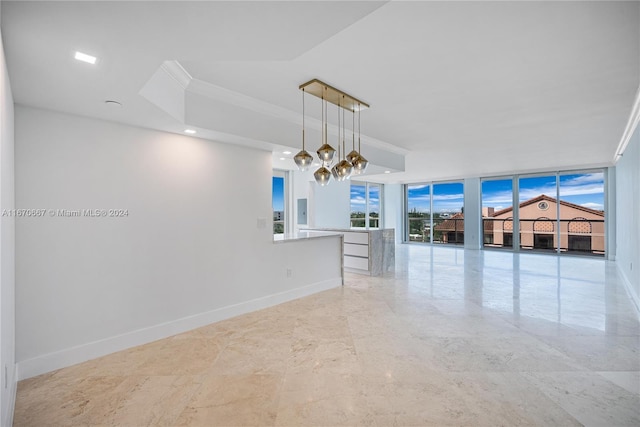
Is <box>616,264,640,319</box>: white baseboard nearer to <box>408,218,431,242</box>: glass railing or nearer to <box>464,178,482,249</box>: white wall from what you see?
<box>464,178,482,249</box>: white wall

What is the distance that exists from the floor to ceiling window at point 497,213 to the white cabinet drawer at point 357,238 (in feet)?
20.2

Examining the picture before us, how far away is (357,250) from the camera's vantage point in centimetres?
603

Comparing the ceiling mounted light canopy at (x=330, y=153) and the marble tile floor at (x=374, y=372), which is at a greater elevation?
the ceiling mounted light canopy at (x=330, y=153)

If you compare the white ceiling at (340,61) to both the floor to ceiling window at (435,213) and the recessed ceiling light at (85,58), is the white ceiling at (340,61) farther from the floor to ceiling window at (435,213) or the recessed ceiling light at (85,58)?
the floor to ceiling window at (435,213)

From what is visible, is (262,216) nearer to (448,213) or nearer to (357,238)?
(357,238)

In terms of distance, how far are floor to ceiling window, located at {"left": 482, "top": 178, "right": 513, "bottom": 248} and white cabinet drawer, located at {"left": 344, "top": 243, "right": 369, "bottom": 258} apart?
6133 millimetres

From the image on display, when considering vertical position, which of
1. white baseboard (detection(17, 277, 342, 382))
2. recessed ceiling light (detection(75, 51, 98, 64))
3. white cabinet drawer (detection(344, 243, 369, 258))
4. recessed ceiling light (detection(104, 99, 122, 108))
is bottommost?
white baseboard (detection(17, 277, 342, 382))

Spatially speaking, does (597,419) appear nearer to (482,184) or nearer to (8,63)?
(8,63)

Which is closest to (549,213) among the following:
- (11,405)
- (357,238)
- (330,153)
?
(357,238)

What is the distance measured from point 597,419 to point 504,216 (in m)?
8.92

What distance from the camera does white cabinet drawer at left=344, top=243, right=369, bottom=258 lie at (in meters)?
5.86

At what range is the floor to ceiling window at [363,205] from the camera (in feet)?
35.1

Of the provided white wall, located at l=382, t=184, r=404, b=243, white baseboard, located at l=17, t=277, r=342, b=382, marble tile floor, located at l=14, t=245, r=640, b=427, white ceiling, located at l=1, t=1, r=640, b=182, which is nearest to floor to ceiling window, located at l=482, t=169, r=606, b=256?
white wall, located at l=382, t=184, r=404, b=243

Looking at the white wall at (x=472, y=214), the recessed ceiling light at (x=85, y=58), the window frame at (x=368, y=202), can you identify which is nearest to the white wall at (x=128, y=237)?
the recessed ceiling light at (x=85, y=58)
